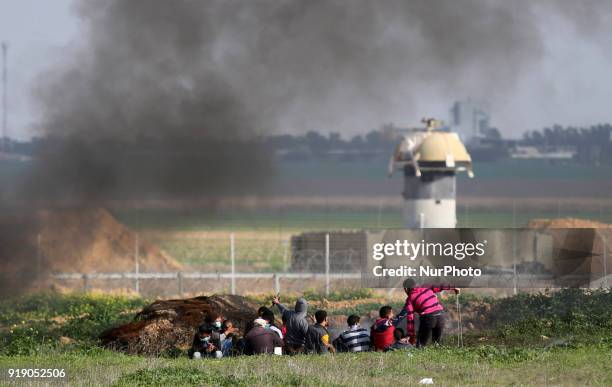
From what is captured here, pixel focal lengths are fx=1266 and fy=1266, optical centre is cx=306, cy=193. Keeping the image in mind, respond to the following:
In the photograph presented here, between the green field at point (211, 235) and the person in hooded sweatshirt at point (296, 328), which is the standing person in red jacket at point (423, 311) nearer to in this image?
the person in hooded sweatshirt at point (296, 328)

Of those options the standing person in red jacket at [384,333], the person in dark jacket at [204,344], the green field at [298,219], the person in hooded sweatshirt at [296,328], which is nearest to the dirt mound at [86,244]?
the green field at [298,219]

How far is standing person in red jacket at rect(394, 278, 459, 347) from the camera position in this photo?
20.6 meters

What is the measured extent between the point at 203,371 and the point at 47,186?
87.9 feet

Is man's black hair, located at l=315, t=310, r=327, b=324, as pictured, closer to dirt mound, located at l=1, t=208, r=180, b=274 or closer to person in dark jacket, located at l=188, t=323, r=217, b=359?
person in dark jacket, located at l=188, t=323, r=217, b=359

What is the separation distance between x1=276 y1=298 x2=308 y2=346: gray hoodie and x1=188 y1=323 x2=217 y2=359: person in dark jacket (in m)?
1.31

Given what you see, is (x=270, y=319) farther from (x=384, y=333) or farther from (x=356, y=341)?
(x=384, y=333)

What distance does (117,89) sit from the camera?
4141 centimetres

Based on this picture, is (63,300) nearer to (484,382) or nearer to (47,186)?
(47,186)

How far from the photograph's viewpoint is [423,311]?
68.3ft

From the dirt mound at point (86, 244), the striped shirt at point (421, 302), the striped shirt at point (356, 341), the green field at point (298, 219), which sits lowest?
the striped shirt at point (356, 341)

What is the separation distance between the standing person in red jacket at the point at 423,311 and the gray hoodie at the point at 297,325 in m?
1.54

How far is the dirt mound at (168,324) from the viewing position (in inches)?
897

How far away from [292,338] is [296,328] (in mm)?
209

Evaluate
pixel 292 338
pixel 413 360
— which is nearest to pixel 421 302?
pixel 292 338
